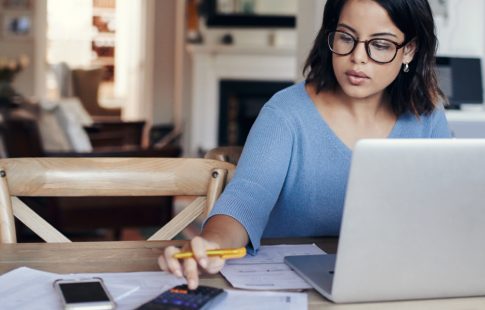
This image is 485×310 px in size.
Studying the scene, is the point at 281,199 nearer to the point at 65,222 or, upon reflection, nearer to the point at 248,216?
the point at 248,216

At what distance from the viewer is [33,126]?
13.4ft

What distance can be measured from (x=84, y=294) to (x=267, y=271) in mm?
312

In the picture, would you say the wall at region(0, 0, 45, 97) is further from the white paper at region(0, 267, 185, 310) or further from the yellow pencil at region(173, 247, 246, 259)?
the yellow pencil at region(173, 247, 246, 259)

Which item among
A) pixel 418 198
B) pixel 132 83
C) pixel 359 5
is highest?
pixel 359 5

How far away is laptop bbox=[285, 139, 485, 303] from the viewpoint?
102cm

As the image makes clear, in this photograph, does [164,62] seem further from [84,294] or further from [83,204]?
[84,294]

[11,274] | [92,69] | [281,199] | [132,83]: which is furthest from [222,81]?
[11,274]

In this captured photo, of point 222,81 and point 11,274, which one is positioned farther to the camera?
point 222,81

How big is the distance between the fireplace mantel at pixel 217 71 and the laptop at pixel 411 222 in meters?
6.04

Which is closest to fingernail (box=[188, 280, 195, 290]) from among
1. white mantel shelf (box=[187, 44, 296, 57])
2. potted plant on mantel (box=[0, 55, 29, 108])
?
white mantel shelf (box=[187, 44, 296, 57])

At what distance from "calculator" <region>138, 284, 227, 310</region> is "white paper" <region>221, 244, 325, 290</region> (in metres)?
0.09

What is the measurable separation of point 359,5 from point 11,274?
80 centimetres

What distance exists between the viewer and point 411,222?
1062 mm

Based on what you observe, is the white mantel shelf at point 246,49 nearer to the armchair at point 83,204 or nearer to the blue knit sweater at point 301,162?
the armchair at point 83,204
